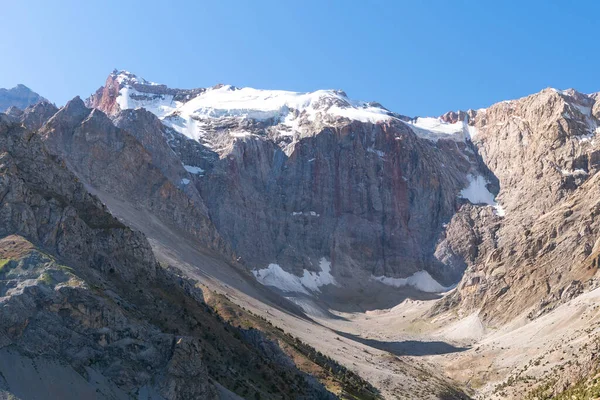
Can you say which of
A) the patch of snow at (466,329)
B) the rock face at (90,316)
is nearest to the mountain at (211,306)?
the rock face at (90,316)

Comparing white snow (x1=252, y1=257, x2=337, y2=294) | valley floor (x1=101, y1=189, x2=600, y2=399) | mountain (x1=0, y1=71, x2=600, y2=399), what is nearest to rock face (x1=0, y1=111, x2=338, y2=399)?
mountain (x1=0, y1=71, x2=600, y2=399)

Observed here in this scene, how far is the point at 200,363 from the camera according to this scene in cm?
4531

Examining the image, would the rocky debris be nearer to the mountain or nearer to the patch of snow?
the mountain

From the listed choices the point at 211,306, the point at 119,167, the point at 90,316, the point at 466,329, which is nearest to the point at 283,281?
the point at 119,167

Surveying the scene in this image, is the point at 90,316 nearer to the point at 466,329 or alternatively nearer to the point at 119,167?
the point at 466,329

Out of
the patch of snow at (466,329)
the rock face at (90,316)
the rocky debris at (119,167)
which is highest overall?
the rocky debris at (119,167)

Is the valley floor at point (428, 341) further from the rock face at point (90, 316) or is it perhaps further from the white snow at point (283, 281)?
the rock face at point (90, 316)

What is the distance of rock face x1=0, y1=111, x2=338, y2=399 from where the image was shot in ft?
132

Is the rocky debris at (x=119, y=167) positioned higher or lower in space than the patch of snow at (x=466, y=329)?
higher

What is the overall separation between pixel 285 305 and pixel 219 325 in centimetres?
7843

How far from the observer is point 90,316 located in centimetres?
4400

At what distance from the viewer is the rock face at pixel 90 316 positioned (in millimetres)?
40281

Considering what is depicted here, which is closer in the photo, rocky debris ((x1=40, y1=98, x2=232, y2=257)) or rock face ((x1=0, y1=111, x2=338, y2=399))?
rock face ((x1=0, y1=111, x2=338, y2=399))

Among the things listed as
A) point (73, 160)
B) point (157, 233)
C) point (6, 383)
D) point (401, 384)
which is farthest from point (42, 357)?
point (73, 160)
